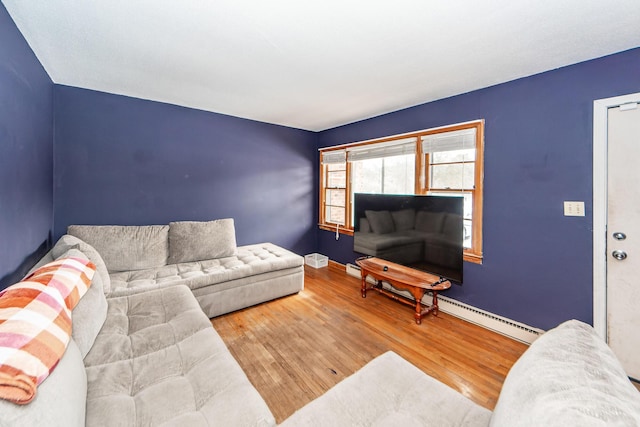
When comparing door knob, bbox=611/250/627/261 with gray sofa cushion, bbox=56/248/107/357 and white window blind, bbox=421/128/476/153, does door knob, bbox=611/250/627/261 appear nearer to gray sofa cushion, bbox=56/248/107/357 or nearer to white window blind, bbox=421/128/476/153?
white window blind, bbox=421/128/476/153

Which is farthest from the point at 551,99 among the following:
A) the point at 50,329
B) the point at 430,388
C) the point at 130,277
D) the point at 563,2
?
the point at 130,277

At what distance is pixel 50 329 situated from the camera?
997mm

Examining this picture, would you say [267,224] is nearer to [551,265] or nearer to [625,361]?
[551,265]

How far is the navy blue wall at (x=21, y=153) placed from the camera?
1.62 metres

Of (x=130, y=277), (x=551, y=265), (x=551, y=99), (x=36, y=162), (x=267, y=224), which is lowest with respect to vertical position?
(x=130, y=277)

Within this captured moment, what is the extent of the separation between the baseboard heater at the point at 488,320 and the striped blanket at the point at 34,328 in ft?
10.1

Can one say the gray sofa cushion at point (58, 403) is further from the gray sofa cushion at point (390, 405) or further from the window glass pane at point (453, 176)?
the window glass pane at point (453, 176)

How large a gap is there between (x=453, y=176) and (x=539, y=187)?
78 centimetres

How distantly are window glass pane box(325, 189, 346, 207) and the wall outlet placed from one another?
2752 mm

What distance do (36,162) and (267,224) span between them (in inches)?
103

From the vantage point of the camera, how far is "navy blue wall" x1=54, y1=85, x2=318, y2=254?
2865mm

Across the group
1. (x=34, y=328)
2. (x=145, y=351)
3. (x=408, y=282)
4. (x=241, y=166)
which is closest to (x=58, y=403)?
(x=34, y=328)

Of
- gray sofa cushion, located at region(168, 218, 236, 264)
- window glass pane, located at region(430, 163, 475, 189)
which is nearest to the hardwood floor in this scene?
gray sofa cushion, located at region(168, 218, 236, 264)

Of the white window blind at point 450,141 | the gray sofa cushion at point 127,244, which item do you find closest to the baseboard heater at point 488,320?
the white window blind at point 450,141
